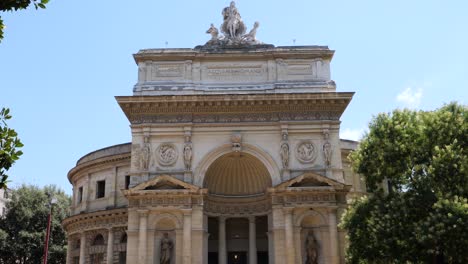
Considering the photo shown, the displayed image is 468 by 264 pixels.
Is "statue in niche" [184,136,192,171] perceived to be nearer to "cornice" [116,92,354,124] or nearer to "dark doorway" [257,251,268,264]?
"cornice" [116,92,354,124]

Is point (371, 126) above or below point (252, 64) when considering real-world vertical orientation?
below

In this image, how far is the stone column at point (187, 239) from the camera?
28172 mm

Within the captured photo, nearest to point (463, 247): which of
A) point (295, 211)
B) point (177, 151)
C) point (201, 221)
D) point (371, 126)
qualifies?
point (371, 126)

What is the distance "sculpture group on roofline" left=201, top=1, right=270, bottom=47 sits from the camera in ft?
110

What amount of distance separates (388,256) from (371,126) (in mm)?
6518

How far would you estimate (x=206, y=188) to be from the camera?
3005 cm

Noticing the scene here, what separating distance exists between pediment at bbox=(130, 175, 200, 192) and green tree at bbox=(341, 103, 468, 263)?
966 cm

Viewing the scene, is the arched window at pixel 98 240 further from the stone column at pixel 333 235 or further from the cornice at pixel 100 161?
the stone column at pixel 333 235

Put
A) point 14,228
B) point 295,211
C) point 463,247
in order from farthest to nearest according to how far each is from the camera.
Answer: point 14,228
point 295,211
point 463,247

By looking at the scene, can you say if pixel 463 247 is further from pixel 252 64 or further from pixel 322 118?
pixel 252 64

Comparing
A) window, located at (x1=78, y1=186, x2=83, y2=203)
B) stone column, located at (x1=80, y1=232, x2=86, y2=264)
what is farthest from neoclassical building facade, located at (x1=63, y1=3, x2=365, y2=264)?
window, located at (x1=78, y1=186, x2=83, y2=203)

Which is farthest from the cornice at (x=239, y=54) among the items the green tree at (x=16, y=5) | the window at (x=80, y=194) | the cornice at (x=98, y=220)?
the green tree at (x=16, y=5)

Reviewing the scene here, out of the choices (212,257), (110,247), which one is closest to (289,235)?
(212,257)

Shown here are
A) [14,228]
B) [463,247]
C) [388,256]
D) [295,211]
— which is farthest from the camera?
[14,228]
